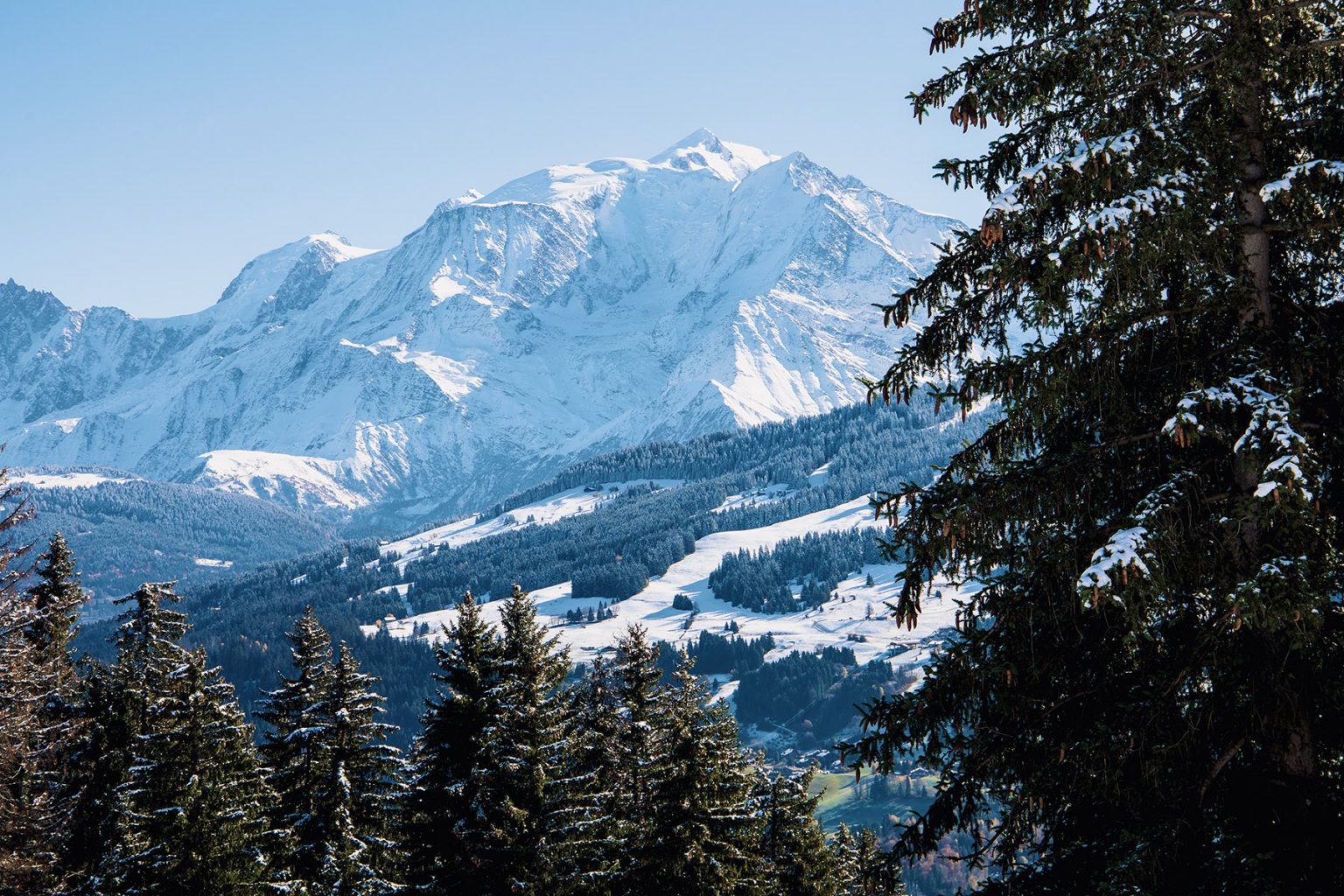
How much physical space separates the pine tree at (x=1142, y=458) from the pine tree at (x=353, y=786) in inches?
872

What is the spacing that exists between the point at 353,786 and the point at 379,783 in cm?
82

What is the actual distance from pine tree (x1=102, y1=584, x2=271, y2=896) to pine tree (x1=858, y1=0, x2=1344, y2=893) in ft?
72.9

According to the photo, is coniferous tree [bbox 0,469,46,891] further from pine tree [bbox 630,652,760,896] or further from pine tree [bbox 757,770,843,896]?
pine tree [bbox 757,770,843,896]

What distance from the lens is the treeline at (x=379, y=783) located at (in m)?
26.3

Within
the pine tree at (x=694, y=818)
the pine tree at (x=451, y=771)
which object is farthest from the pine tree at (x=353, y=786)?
the pine tree at (x=694, y=818)

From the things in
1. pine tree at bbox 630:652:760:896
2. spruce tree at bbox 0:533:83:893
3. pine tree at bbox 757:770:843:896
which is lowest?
pine tree at bbox 757:770:843:896

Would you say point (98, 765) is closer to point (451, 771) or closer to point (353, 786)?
point (353, 786)

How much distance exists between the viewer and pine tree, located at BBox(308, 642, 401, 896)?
99.1 ft

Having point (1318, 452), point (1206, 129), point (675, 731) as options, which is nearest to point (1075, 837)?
point (1318, 452)

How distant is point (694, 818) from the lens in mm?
26922

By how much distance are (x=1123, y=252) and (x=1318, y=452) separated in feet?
8.96

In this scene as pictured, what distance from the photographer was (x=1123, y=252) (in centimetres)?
1009

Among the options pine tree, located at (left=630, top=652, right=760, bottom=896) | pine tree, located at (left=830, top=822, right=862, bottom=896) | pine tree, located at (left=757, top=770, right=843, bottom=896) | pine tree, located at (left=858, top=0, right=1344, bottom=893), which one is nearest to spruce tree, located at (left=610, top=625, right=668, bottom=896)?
pine tree, located at (left=630, top=652, right=760, bottom=896)

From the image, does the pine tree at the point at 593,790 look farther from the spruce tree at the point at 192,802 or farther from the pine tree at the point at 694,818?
the spruce tree at the point at 192,802
